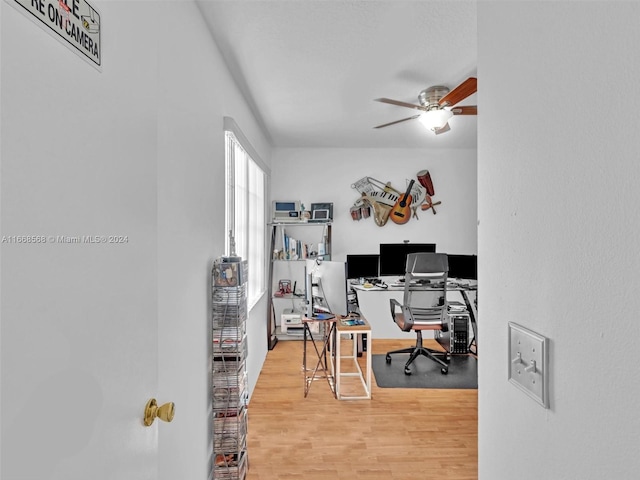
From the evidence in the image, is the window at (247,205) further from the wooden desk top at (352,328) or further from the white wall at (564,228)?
the white wall at (564,228)

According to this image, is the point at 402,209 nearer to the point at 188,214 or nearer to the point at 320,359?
the point at 320,359

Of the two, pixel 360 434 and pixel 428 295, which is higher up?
pixel 428 295

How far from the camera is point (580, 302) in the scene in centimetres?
61

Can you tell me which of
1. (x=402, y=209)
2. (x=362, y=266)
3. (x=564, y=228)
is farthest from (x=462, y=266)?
(x=564, y=228)

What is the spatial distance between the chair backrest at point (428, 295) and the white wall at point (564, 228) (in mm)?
2878

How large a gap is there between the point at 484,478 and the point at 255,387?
282 cm

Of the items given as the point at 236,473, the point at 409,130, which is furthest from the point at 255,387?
the point at 409,130

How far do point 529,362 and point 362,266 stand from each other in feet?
12.9

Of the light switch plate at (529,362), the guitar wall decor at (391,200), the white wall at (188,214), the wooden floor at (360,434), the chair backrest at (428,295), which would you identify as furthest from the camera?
the guitar wall decor at (391,200)

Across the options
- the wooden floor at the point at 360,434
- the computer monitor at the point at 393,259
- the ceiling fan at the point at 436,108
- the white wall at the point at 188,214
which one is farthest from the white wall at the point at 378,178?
the white wall at the point at 188,214

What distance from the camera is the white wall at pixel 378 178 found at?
17.0 ft

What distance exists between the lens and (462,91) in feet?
7.82

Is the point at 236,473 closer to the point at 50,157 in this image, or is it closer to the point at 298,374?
the point at 298,374

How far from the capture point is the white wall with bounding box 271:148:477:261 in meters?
5.18
